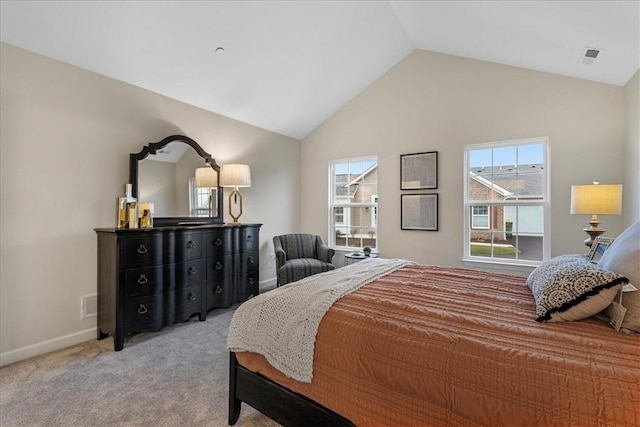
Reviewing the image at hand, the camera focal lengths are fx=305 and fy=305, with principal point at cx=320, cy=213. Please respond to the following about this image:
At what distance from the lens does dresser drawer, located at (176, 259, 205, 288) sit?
9.77 feet

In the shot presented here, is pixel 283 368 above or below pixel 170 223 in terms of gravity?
below

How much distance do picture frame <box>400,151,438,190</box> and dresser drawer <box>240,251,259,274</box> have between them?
2225 millimetres

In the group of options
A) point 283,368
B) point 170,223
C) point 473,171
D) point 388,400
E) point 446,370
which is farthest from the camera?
point 473,171

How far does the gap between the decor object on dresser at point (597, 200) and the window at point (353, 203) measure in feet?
7.92

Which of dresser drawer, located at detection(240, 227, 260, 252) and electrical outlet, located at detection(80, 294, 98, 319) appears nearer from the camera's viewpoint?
electrical outlet, located at detection(80, 294, 98, 319)

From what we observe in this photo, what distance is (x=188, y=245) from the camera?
10.1ft

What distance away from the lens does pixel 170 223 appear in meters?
3.33

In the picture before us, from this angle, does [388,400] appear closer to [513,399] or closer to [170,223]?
[513,399]

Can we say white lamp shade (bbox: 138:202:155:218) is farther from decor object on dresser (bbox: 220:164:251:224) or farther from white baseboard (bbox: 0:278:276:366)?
white baseboard (bbox: 0:278:276:366)

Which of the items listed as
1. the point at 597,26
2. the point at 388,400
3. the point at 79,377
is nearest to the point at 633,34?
the point at 597,26

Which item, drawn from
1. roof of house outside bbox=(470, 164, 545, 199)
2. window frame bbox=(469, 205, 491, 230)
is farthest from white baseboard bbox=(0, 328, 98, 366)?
roof of house outside bbox=(470, 164, 545, 199)

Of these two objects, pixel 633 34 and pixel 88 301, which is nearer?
pixel 633 34

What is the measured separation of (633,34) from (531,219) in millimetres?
1971

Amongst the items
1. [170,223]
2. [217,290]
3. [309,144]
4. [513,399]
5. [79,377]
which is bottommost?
[79,377]
